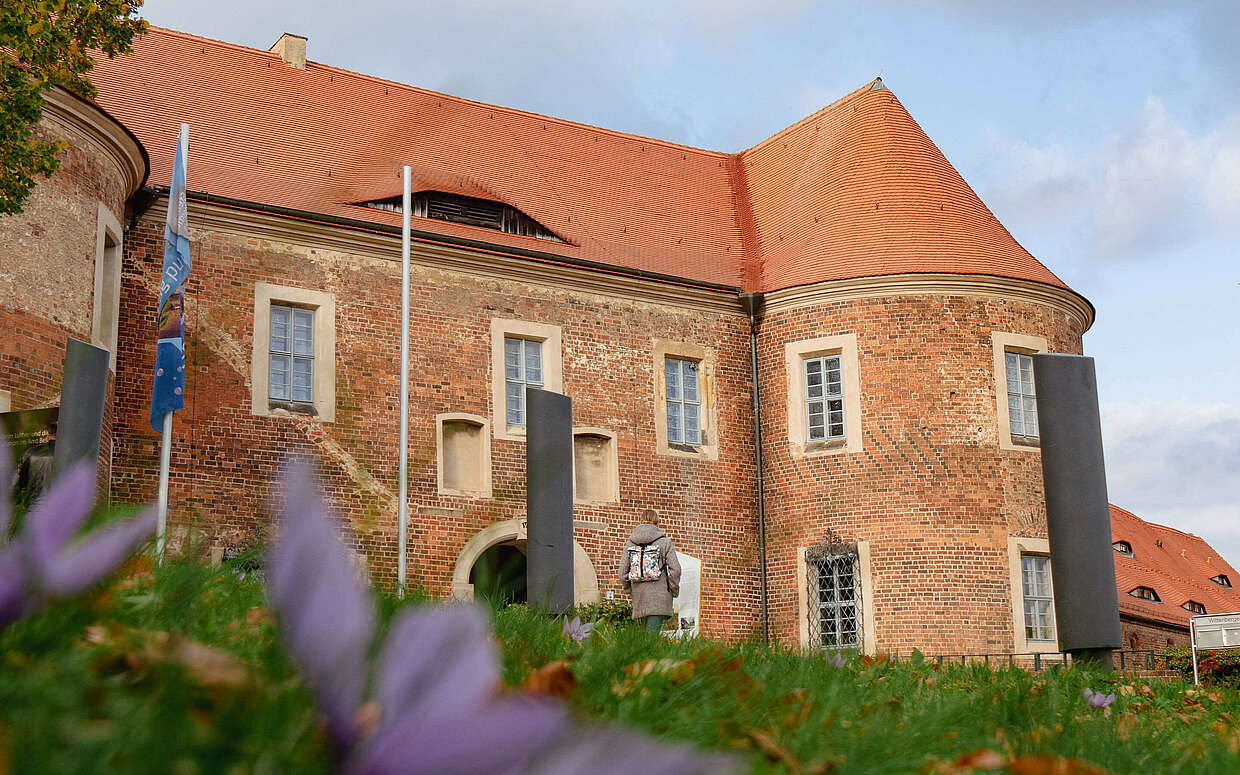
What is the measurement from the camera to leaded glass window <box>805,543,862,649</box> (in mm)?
21672

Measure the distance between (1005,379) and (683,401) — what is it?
17.9 ft

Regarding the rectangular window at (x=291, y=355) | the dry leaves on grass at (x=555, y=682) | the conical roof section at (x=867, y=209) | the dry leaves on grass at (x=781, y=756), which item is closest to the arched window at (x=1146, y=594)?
the conical roof section at (x=867, y=209)

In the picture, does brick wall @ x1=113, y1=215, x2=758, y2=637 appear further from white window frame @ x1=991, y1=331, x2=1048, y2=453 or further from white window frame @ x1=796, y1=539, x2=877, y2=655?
white window frame @ x1=991, y1=331, x2=1048, y2=453

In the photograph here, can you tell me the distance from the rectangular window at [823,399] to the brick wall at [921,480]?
432 millimetres

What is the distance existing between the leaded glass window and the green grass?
1568cm

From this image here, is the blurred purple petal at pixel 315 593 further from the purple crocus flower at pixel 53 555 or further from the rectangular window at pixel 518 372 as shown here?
the rectangular window at pixel 518 372

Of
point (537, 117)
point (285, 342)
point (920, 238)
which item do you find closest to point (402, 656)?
point (285, 342)

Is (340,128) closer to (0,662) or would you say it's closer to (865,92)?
(865,92)

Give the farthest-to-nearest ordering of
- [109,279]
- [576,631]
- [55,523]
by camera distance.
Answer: [109,279], [576,631], [55,523]

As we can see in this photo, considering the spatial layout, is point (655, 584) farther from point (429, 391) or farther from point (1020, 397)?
point (1020, 397)

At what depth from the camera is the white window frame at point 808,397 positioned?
73.3 feet

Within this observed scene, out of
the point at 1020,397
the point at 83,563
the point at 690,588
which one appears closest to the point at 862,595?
the point at 690,588

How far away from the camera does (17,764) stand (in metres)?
0.96

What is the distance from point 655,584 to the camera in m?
12.3
